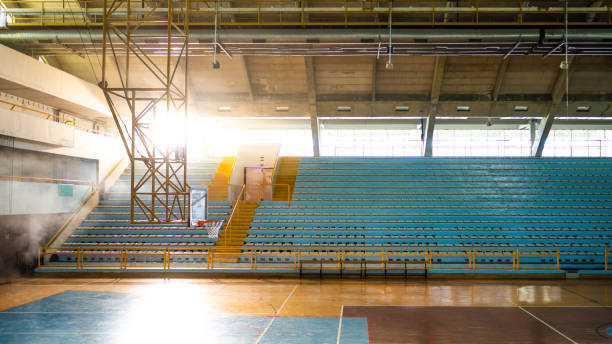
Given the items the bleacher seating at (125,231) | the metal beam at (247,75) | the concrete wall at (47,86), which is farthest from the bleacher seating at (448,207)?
the concrete wall at (47,86)

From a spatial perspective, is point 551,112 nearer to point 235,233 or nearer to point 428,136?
point 428,136

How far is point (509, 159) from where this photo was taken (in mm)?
23625

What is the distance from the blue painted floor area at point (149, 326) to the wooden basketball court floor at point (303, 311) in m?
0.02

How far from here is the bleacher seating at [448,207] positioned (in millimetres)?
17703

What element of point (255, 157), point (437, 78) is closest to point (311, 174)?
point (255, 157)

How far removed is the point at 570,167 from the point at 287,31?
16.3 m

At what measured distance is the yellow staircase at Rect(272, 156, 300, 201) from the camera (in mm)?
21902

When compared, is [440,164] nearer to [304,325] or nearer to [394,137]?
[394,137]

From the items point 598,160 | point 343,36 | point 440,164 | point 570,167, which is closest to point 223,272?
point 343,36

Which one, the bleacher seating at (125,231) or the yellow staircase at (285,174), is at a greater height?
the yellow staircase at (285,174)

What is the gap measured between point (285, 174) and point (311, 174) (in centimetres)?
135

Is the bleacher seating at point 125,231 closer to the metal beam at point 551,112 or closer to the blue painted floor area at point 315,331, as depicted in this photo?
the blue painted floor area at point 315,331

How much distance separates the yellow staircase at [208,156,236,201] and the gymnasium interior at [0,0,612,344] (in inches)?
4.3

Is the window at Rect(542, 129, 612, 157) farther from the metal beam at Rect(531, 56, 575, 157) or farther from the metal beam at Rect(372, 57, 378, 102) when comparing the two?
the metal beam at Rect(372, 57, 378, 102)
